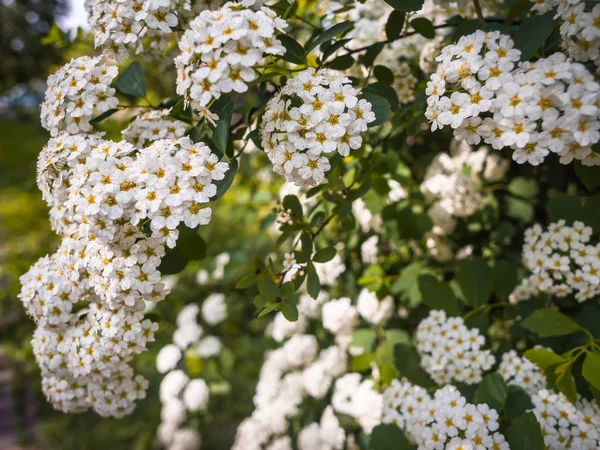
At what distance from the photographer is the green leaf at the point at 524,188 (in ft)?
5.73

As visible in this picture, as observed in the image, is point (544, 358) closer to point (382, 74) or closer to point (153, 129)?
point (382, 74)

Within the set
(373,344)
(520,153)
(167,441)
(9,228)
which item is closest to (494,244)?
(373,344)

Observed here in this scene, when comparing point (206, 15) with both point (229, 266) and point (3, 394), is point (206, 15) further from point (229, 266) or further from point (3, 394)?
point (3, 394)

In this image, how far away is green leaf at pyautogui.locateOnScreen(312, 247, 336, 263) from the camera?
1.19 m

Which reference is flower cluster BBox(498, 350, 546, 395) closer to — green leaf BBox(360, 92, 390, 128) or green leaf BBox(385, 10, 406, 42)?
green leaf BBox(360, 92, 390, 128)

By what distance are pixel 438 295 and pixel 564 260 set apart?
1.12ft

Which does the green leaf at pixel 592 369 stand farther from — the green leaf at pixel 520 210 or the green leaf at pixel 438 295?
the green leaf at pixel 520 210

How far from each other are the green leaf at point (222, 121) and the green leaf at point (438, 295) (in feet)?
2.44

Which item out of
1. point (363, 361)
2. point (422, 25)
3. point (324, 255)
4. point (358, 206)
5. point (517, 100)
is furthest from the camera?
point (358, 206)

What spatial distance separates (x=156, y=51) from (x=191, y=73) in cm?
49

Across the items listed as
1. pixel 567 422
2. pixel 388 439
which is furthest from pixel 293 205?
pixel 567 422

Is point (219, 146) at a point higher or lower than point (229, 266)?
higher

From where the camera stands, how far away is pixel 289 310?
1.06 m

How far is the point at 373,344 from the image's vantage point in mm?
1842
